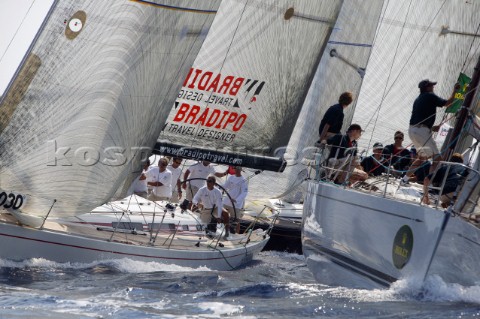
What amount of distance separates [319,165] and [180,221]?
256cm

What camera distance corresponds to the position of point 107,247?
1193cm

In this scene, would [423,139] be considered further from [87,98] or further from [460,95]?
[87,98]

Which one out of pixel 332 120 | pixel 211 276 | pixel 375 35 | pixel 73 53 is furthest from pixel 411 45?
pixel 73 53

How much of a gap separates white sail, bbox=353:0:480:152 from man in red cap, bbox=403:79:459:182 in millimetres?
2416

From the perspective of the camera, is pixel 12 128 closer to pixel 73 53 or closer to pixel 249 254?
pixel 73 53

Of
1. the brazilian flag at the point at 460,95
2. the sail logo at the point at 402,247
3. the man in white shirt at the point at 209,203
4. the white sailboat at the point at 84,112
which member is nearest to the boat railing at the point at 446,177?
the sail logo at the point at 402,247

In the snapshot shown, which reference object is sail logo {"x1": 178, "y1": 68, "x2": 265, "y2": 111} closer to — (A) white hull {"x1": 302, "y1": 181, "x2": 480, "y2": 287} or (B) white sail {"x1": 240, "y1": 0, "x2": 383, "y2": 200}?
(B) white sail {"x1": 240, "y1": 0, "x2": 383, "y2": 200}

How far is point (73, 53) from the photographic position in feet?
35.2

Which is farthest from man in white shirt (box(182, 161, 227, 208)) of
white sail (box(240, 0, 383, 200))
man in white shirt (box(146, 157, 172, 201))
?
white sail (box(240, 0, 383, 200))

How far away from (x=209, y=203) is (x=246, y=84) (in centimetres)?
169

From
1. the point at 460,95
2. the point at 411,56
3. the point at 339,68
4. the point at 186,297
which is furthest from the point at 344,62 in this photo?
the point at 186,297

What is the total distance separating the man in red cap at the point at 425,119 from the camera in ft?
37.2

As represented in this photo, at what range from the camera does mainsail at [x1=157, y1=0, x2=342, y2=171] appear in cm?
1374

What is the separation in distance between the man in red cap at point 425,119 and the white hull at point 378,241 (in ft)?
3.07
